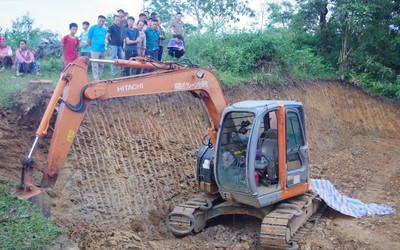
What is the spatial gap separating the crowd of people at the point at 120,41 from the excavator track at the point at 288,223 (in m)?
4.82

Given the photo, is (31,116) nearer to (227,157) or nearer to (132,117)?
(132,117)

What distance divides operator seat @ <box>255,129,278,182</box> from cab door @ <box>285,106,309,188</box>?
212 millimetres

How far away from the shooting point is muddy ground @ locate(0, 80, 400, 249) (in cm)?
678

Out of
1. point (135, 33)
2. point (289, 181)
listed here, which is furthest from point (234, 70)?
point (289, 181)

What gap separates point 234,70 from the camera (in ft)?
45.3

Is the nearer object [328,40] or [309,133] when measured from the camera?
A: [309,133]

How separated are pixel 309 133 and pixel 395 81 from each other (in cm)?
521

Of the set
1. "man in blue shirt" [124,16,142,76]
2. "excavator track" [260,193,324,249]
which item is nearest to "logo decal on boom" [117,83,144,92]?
"excavator track" [260,193,324,249]

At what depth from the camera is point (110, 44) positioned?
10508mm

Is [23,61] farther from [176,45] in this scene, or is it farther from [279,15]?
[279,15]

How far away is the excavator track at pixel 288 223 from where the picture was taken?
6246mm

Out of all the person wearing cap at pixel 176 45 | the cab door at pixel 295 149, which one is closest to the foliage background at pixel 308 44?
the person wearing cap at pixel 176 45

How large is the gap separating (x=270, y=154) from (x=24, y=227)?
3535 mm

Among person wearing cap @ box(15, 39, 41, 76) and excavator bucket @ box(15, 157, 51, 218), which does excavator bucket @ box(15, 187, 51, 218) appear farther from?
person wearing cap @ box(15, 39, 41, 76)
